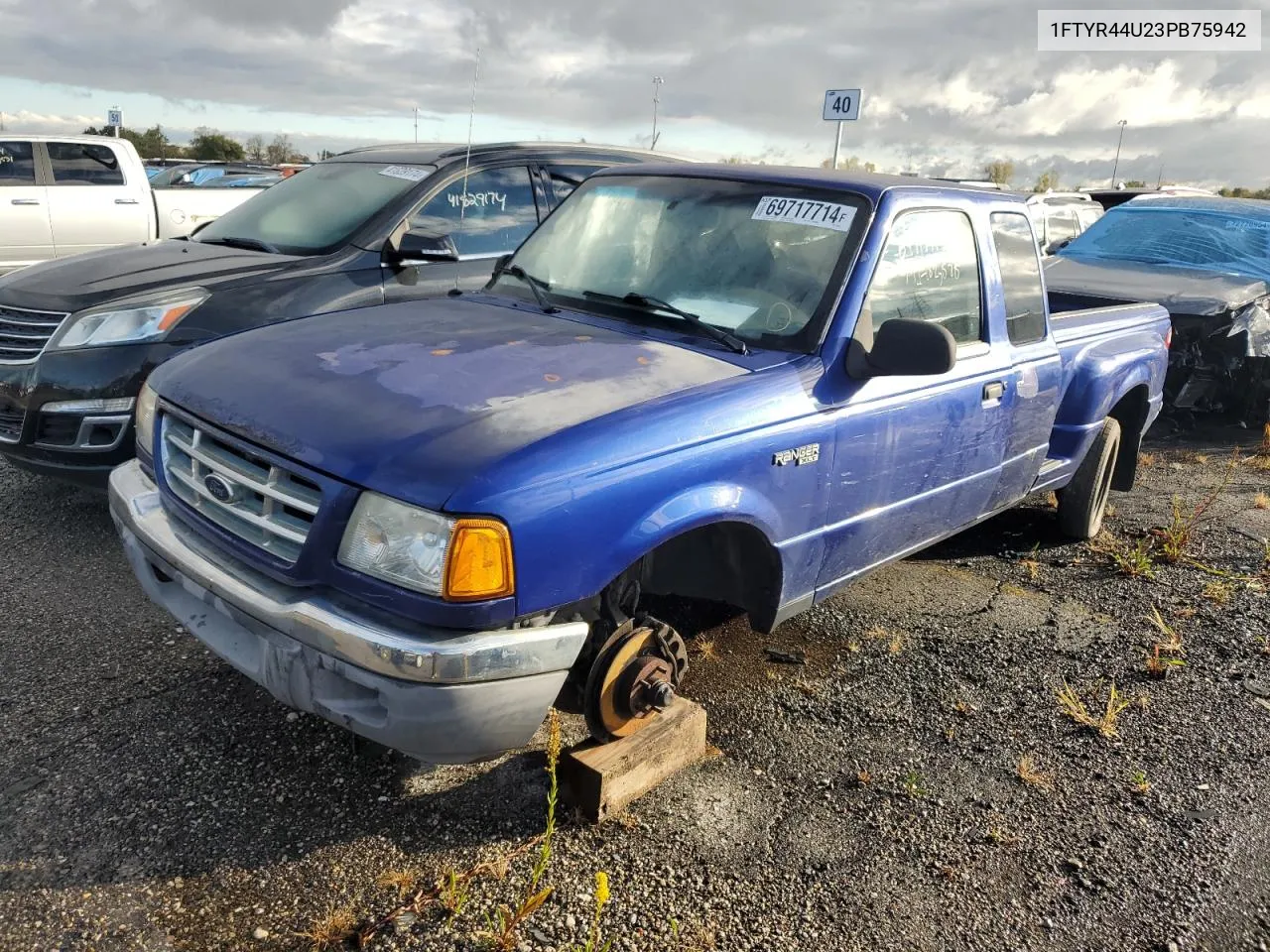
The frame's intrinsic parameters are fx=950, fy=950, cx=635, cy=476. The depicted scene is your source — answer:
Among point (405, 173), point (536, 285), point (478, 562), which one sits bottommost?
point (478, 562)

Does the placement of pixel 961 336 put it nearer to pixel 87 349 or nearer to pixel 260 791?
pixel 260 791

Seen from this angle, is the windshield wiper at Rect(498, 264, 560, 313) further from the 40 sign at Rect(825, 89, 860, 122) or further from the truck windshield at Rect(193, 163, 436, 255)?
the 40 sign at Rect(825, 89, 860, 122)

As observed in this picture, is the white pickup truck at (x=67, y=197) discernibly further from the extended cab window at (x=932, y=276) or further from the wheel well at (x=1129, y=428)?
the wheel well at (x=1129, y=428)

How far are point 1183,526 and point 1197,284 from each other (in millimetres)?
3010

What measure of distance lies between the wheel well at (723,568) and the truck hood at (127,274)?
2.85 metres

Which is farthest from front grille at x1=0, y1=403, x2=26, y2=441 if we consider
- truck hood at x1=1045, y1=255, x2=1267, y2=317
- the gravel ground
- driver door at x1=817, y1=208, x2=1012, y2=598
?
truck hood at x1=1045, y1=255, x2=1267, y2=317

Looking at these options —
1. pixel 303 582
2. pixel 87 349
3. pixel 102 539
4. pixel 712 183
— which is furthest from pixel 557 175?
pixel 303 582

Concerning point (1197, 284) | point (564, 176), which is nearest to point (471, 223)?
point (564, 176)

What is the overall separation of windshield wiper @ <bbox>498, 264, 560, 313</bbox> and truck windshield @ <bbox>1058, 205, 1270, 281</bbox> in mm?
6643

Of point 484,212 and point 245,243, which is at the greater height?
point 484,212

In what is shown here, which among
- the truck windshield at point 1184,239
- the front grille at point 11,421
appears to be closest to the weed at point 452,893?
the front grille at point 11,421

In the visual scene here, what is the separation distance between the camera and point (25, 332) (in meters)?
4.43

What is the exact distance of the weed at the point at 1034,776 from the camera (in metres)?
3.06

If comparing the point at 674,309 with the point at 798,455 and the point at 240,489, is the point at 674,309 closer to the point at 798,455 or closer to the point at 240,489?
the point at 798,455
